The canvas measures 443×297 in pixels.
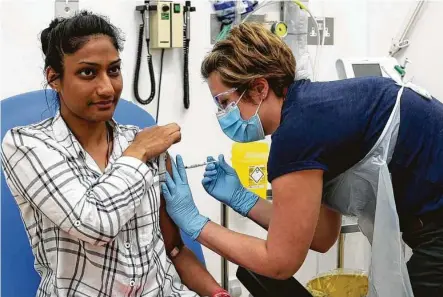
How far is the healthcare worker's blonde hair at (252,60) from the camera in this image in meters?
1.54

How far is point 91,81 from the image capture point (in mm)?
1506

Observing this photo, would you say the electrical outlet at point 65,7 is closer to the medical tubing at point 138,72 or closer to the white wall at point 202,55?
the white wall at point 202,55

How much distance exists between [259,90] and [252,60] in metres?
0.10

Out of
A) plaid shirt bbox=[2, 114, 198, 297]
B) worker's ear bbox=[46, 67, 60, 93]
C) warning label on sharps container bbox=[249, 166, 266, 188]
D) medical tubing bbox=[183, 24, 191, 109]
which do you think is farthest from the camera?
warning label on sharps container bbox=[249, 166, 266, 188]

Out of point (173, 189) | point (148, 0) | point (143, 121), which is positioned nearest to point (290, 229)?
point (173, 189)

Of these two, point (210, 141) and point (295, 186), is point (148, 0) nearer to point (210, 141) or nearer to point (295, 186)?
point (210, 141)

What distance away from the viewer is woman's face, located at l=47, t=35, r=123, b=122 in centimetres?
150

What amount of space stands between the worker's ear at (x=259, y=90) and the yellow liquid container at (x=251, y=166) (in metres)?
1.05

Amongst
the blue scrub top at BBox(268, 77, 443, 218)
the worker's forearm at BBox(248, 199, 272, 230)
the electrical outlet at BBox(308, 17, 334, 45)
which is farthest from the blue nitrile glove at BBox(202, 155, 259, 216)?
the electrical outlet at BBox(308, 17, 334, 45)

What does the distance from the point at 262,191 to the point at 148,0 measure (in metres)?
1.02

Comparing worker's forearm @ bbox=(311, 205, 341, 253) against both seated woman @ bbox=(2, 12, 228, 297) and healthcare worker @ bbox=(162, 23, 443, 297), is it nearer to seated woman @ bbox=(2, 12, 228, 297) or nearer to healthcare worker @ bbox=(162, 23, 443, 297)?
healthcare worker @ bbox=(162, 23, 443, 297)

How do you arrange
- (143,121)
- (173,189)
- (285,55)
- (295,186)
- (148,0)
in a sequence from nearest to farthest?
(295,186) → (285,55) → (173,189) → (143,121) → (148,0)

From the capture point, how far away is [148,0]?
2420mm

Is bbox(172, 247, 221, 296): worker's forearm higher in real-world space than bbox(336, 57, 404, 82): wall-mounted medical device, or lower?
lower
